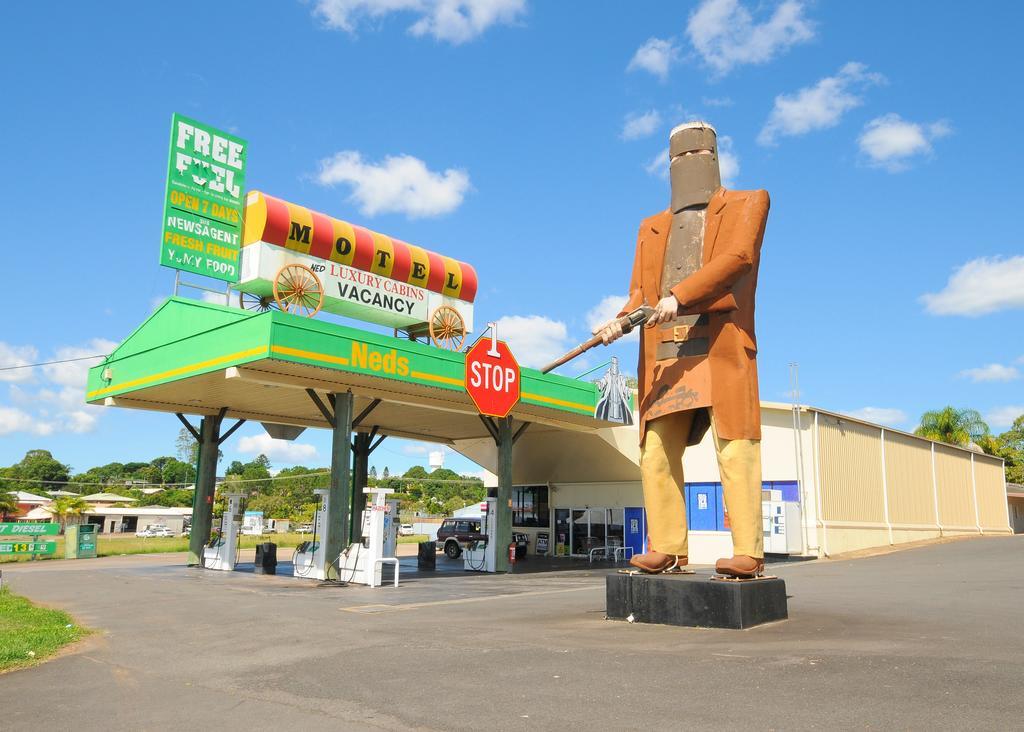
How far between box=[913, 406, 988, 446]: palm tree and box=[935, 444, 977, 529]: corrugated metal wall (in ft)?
31.2

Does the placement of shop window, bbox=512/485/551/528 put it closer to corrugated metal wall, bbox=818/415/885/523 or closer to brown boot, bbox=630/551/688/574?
corrugated metal wall, bbox=818/415/885/523

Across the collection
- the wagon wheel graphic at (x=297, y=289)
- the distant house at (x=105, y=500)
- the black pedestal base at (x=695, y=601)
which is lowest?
the black pedestal base at (x=695, y=601)

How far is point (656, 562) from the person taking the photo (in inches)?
290

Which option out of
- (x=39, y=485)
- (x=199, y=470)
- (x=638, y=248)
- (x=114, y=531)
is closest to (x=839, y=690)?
(x=638, y=248)

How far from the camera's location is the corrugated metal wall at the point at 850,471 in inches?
942

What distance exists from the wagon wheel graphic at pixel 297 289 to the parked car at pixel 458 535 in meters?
14.7

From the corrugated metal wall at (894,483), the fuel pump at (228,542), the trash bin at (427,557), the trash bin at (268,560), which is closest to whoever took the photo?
the trash bin at (268,560)

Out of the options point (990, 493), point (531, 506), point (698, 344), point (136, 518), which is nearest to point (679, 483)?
point (698, 344)

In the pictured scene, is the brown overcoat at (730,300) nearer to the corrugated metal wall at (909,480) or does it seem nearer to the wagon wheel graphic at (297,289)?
the wagon wheel graphic at (297,289)

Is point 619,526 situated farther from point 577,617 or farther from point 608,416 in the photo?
point 577,617

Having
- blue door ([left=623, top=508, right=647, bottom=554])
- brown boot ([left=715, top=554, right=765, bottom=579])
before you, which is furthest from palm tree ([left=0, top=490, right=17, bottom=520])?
brown boot ([left=715, top=554, right=765, bottom=579])

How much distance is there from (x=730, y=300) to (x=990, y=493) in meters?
34.9

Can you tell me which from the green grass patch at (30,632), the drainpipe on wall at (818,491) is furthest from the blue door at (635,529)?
the green grass patch at (30,632)

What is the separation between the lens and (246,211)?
1806 centimetres
